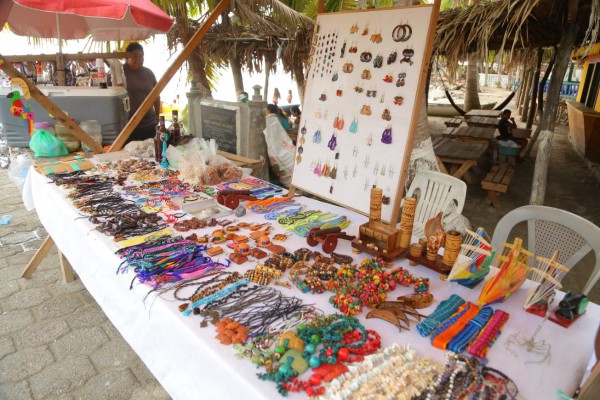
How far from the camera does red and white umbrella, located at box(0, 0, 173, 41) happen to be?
276cm

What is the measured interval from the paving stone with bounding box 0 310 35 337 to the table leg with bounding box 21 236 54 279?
20.8 inches

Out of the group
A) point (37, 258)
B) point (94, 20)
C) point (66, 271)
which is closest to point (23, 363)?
point (66, 271)

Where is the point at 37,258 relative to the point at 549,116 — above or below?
below

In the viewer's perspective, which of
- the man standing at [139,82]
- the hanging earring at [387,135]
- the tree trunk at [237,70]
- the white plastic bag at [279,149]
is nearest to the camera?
the hanging earring at [387,135]

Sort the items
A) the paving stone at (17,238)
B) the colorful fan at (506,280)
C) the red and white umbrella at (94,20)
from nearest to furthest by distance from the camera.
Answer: the colorful fan at (506,280) < the red and white umbrella at (94,20) < the paving stone at (17,238)

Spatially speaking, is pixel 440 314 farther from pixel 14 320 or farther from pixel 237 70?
pixel 237 70

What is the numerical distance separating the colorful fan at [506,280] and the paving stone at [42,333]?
2890 mm

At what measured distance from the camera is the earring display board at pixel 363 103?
2158mm

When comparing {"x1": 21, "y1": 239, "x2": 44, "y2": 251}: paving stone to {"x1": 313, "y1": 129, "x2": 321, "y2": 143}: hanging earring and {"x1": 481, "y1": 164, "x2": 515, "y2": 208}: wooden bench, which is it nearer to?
{"x1": 313, "y1": 129, "x2": 321, "y2": 143}: hanging earring

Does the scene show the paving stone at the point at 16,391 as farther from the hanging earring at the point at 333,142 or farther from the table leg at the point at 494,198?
the table leg at the point at 494,198

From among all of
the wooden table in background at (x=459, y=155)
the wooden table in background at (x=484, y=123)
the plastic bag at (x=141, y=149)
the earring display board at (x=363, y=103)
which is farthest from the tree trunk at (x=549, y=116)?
the plastic bag at (x=141, y=149)

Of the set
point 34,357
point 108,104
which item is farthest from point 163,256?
point 108,104

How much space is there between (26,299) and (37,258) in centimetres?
40

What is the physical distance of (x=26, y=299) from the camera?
10.4 feet
